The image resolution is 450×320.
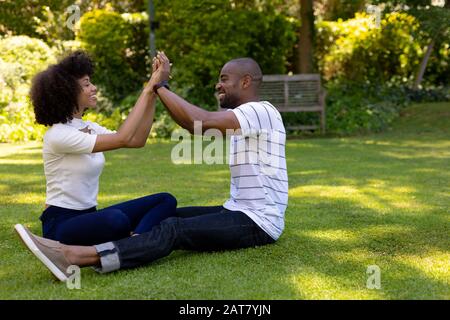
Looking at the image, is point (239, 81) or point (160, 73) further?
point (239, 81)

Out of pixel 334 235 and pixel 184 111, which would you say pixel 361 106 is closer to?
pixel 334 235

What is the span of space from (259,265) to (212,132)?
860mm

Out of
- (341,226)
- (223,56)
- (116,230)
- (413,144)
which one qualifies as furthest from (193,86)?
(116,230)

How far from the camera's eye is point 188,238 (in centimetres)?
434

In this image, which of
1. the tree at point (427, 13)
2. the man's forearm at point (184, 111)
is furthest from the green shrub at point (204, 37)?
the man's forearm at point (184, 111)

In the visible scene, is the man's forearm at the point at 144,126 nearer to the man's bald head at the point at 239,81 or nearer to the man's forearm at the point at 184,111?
the man's forearm at the point at 184,111

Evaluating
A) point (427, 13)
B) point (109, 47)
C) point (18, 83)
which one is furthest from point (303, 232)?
point (109, 47)

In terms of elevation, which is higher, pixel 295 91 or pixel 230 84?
pixel 230 84

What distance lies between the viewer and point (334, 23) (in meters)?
20.0

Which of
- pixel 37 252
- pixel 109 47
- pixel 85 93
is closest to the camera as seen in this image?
pixel 37 252

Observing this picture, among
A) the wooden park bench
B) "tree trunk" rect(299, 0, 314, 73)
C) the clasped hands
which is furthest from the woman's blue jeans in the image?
"tree trunk" rect(299, 0, 314, 73)

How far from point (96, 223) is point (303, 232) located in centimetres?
179

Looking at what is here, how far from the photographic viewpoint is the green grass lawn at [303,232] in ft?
12.5
